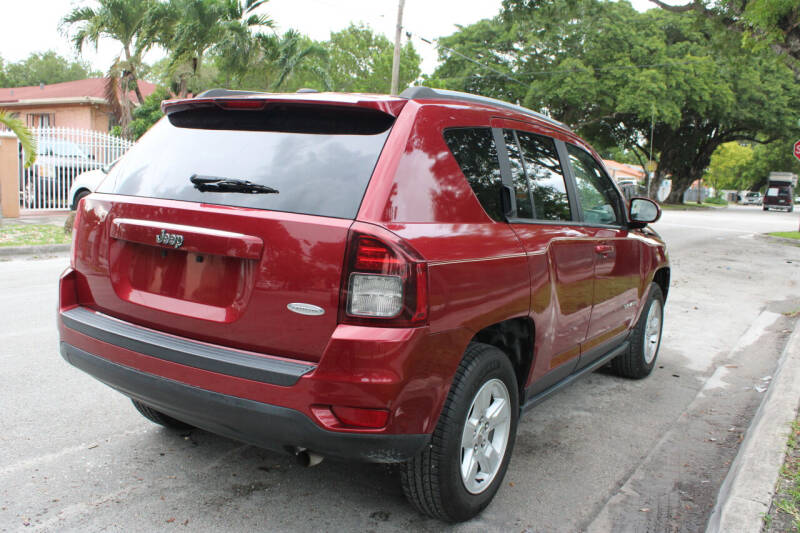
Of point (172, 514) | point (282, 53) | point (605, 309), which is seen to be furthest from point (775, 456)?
point (282, 53)

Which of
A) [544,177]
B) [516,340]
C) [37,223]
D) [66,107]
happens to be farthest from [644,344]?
[66,107]

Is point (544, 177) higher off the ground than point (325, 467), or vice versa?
point (544, 177)

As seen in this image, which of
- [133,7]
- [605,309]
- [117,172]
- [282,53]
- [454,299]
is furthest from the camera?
[282,53]

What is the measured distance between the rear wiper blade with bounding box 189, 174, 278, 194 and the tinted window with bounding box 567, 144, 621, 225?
2.08 meters

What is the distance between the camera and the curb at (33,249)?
10466 mm

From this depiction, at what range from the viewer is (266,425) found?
2400 millimetres

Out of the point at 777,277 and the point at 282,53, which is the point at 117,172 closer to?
the point at 777,277

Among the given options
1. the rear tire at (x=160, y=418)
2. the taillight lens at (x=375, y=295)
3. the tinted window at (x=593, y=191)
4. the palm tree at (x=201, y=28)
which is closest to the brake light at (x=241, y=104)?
the taillight lens at (x=375, y=295)

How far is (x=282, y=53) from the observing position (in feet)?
81.6

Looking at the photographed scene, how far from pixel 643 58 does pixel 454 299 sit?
127 feet

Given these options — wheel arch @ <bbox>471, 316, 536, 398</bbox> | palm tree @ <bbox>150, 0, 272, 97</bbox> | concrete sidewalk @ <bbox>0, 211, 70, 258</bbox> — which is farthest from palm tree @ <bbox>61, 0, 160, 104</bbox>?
wheel arch @ <bbox>471, 316, 536, 398</bbox>

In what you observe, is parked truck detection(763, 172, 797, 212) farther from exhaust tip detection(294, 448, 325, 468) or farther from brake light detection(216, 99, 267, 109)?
exhaust tip detection(294, 448, 325, 468)

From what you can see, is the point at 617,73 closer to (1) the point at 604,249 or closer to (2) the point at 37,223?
(2) the point at 37,223

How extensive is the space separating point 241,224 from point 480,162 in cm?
111
